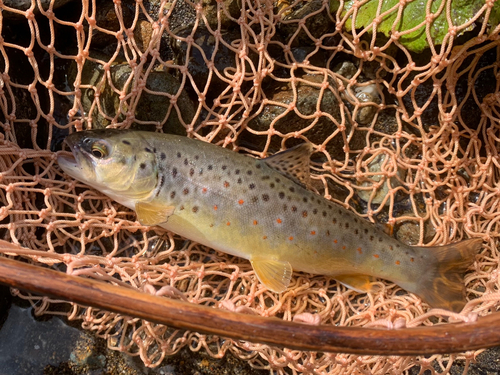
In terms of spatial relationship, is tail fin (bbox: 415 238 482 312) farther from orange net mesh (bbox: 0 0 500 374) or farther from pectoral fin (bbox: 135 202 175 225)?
pectoral fin (bbox: 135 202 175 225)

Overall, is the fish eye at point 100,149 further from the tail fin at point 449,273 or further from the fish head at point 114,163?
the tail fin at point 449,273

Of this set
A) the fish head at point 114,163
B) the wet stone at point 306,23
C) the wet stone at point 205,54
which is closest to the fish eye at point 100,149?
the fish head at point 114,163

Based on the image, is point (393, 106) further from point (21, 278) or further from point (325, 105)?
point (21, 278)

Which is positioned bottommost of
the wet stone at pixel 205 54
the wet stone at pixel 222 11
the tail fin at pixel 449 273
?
the tail fin at pixel 449 273

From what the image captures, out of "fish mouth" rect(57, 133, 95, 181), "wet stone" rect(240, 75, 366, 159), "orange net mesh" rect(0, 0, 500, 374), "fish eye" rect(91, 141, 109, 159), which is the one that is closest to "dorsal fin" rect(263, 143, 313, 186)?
"orange net mesh" rect(0, 0, 500, 374)

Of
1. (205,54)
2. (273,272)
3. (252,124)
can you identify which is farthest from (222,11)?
(273,272)

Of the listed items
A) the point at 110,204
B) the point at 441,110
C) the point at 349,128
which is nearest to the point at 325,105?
the point at 349,128
